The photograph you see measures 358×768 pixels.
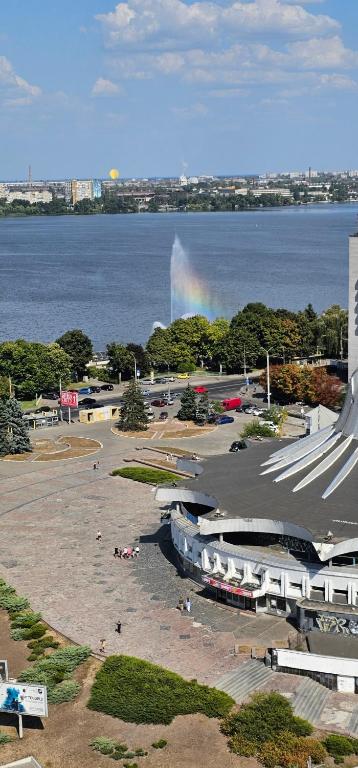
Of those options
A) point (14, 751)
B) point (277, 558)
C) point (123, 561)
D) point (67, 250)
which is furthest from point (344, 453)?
point (67, 250)

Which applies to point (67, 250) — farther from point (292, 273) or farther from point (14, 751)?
point (14, 751)

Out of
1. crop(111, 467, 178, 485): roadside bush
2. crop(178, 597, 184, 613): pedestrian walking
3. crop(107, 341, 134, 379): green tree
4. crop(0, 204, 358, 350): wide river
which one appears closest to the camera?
crop(178, 597, 184, 613): pedestrian walking

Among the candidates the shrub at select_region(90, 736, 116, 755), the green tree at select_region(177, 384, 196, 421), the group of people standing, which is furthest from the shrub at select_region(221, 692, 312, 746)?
the green tree at select_region(177, 384, 196, 421)

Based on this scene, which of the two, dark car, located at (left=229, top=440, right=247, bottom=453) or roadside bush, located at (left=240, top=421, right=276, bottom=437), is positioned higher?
roadside bush, located at (left=240, top=421, right=276, bottom=437)

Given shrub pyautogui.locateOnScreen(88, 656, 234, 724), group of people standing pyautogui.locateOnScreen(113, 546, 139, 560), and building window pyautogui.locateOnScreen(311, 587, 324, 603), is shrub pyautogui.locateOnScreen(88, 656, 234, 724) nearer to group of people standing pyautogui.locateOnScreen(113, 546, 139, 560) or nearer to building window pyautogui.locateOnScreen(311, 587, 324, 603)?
building window pyautogui.locateOnScreen(311, 587, 324, 603)

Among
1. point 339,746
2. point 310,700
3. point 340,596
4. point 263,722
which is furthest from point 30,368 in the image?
point 339,746

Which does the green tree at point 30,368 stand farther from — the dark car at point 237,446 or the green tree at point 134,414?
the dark car at point 237,446

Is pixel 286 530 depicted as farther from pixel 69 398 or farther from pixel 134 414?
pixel 69 398

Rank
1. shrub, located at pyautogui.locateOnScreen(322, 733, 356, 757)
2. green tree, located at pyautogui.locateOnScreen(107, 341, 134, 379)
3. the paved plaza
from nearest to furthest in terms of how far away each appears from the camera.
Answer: shrub, located at pyautogui.locateOnScreen(322, 733, 356, 757) → the paved plaza → green tree, located at pyautogui.locateOnScreen(107, 341, 134, 379)
